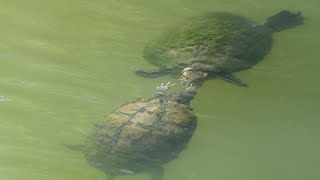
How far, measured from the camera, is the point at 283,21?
16.4 feet

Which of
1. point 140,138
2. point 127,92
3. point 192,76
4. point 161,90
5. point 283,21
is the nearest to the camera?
point 140,138

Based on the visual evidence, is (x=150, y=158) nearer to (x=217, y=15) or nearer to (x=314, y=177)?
(x=314, y=177)

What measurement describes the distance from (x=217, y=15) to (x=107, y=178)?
2027mm

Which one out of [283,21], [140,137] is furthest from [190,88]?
[283,21]

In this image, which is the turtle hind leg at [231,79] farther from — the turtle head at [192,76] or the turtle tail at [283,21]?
the turtle tail at [283,21]

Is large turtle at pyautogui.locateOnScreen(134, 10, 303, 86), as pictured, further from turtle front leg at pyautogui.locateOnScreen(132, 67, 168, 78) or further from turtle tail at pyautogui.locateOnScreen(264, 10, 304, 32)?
turtle tail at pyautogui.locateOnScreen(264, 10, 304, 32)

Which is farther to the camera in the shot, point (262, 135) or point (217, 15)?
point (217, 15)

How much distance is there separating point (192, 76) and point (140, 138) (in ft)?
3.08

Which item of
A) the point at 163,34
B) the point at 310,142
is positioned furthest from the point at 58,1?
the point at 310,142

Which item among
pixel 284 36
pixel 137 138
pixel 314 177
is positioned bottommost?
pixel 314 177

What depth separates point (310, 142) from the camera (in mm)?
4145

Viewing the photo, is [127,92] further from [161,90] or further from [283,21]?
[283,21]

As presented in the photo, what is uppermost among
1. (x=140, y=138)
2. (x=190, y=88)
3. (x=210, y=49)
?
(x=210, y=49)

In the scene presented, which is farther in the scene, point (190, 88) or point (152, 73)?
point (152, 73)
